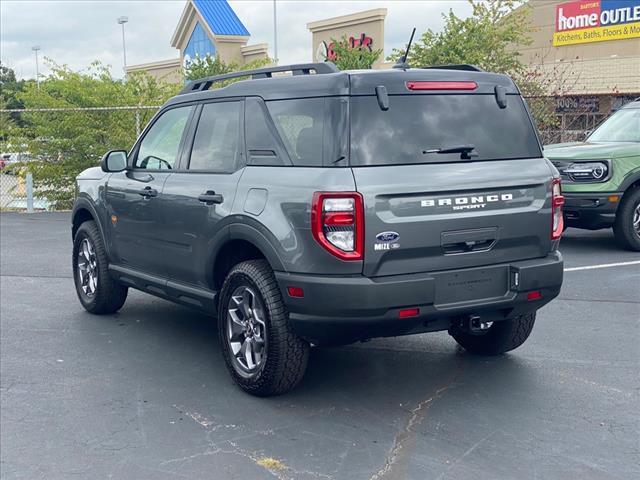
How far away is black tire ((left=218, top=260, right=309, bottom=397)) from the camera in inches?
193

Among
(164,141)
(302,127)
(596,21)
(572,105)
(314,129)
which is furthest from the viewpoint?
(596,21)

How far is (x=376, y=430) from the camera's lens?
4637 millimetres

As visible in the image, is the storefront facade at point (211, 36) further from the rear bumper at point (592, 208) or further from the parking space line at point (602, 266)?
the parking space line at point (602, 266)

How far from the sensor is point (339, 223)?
14.9ft

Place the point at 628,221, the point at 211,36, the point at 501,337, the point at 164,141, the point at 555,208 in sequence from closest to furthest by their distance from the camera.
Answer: the point at 555,208 → the point at 501,337 → the point at 164,141 → the point at 628,221 → the point at 211,36

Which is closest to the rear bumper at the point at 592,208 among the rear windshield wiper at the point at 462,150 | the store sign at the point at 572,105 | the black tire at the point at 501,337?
the black tire at the point at 501,337

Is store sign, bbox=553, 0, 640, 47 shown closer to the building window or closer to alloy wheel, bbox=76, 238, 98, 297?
the building window

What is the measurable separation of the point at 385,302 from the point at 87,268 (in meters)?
4.00

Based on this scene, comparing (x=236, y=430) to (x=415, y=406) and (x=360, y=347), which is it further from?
(x=360, y=347)

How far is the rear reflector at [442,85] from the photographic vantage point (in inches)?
195

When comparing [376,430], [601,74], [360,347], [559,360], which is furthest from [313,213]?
[601,74]

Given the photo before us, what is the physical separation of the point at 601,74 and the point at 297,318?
107 ft

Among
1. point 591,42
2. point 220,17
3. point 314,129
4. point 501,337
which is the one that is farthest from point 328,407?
point 220,17

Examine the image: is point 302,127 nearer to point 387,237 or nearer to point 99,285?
point 387,237
